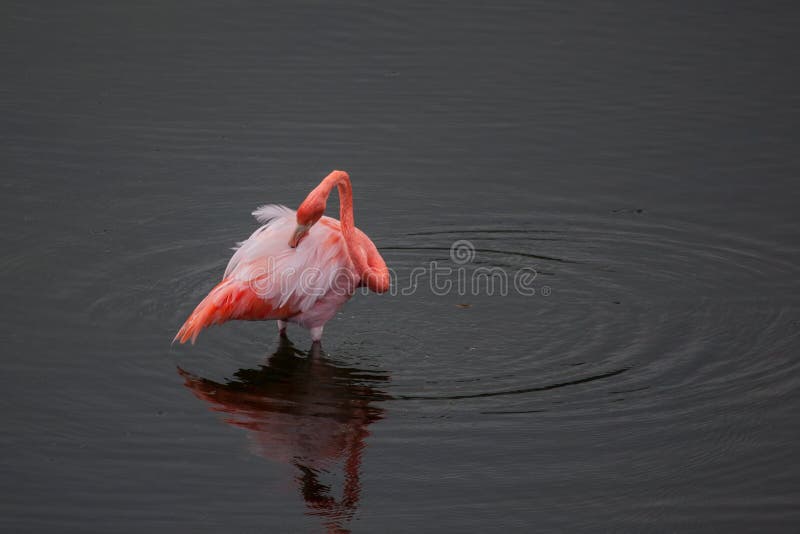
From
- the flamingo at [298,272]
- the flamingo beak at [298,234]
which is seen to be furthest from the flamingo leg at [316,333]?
the flamingo beak at [298,234]

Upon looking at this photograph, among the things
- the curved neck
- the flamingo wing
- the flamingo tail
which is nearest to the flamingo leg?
the flamingo wing

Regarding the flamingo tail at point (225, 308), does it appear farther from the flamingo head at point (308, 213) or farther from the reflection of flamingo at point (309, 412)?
the flamingo head at point (308, 213)

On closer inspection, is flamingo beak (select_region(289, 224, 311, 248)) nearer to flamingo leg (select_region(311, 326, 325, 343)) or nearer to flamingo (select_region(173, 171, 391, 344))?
flamingo (select_region(173, 171, 391, 344))

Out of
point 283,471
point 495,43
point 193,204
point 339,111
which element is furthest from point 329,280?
point 495,43

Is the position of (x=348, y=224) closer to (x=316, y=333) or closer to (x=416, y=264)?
(x=316, y=333)

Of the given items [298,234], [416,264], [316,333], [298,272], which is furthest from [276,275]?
[416,264]

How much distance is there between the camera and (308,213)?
773cm

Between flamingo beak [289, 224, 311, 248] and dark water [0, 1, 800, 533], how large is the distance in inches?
31.0

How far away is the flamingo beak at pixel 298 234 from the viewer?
310 inches

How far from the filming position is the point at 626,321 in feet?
27.9

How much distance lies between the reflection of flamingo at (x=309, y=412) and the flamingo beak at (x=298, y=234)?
783 mm

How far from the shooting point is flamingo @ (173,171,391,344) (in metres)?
7.97

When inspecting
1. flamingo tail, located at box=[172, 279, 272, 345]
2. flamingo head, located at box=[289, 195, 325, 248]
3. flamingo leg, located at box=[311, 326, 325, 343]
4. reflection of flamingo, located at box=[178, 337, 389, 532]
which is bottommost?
reflection of flamingo, located at box=[178, 337, 389, 532]

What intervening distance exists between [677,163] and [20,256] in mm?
6015
